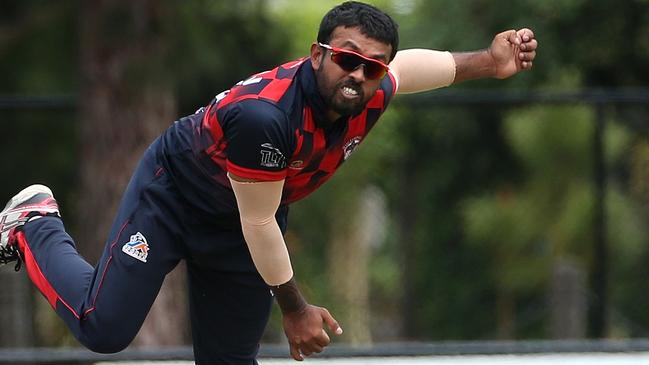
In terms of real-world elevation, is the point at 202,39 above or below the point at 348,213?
above

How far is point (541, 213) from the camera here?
34.2 ft

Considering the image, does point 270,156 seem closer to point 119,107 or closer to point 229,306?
point 229,306

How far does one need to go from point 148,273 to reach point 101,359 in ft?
8.60

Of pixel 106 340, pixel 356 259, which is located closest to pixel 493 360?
pixel 106 340

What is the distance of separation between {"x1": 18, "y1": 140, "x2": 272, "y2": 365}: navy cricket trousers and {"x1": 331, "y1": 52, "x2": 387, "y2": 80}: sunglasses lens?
0.79 m

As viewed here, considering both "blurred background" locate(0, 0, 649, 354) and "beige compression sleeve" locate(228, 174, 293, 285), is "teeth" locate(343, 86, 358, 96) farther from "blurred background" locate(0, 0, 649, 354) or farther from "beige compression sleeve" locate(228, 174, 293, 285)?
"blurred background" locate(0, 0, 649, 354)

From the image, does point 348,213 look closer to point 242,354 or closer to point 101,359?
point 101,359

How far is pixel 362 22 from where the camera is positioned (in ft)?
13.1

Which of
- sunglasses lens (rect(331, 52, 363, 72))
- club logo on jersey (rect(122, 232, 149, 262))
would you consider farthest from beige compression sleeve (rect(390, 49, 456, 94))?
club logo on jersey (rect(122, 232, 149, 262))

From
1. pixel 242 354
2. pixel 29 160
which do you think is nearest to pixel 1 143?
pixel 29 160

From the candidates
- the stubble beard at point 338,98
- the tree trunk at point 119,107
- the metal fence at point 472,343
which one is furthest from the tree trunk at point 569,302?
the stubble beard at point 338,98

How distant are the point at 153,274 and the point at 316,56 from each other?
94cm

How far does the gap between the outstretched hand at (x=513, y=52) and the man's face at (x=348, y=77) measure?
32.4 inches

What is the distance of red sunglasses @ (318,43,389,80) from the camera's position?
155 inches
